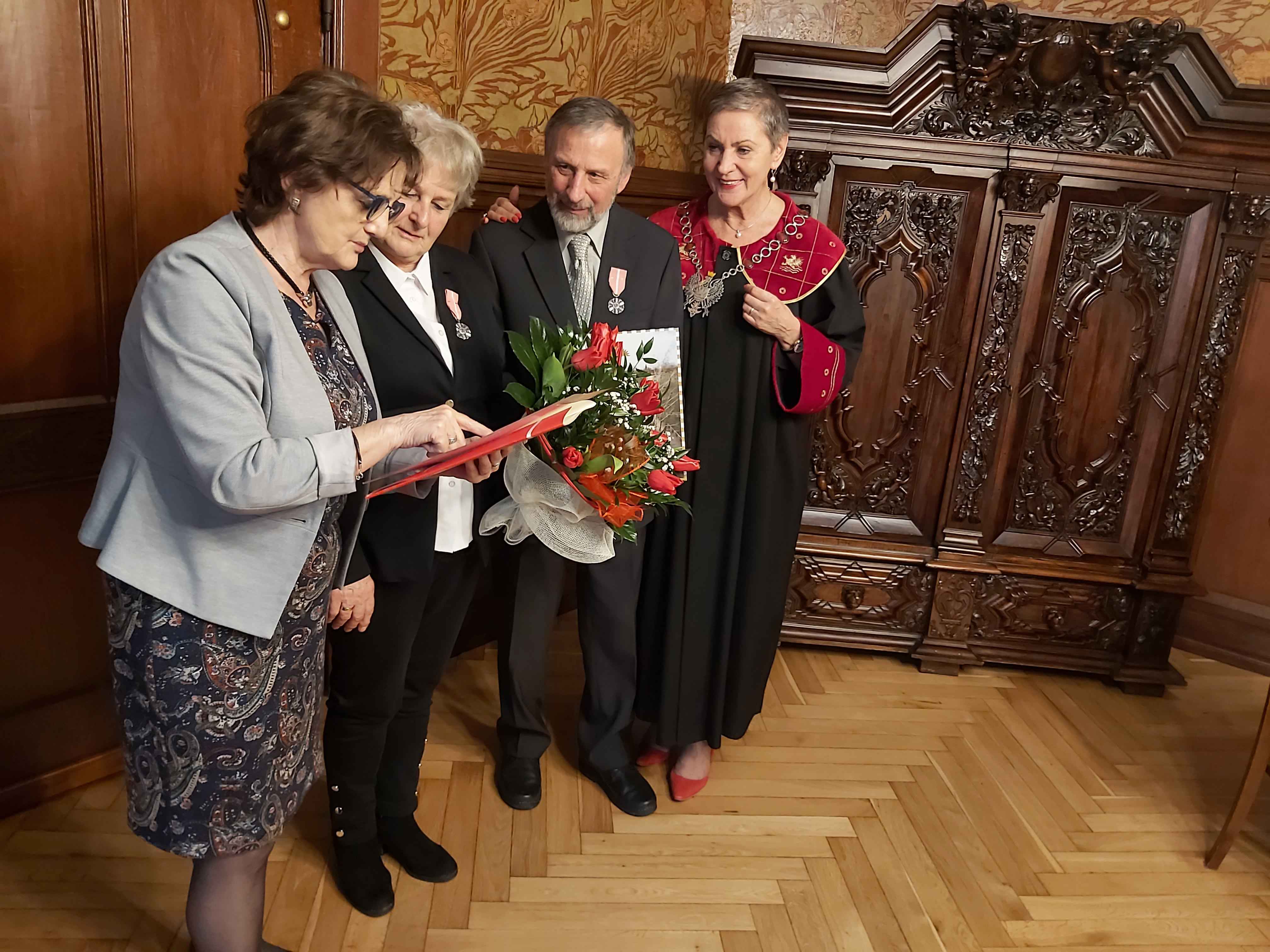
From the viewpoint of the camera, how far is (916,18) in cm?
354

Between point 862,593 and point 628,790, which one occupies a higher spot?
point 862,593

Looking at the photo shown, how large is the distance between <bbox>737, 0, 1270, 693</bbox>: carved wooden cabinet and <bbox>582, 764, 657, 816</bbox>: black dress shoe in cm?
108

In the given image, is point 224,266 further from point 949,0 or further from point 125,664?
point 949,0

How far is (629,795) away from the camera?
8.15ft

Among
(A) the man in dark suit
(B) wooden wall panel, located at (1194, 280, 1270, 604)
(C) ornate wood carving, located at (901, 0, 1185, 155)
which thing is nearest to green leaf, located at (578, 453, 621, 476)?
(A) the man in dark suit

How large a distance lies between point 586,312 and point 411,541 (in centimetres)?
67

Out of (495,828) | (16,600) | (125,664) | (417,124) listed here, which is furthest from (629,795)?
(417,124)

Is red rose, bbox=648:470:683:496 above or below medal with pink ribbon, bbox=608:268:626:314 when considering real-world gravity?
below

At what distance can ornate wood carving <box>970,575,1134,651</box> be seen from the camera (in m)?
3.38

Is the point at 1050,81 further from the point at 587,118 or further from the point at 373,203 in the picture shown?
the point at 373,203

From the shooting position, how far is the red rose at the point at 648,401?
1.85 meters

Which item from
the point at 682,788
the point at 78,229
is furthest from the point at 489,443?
the point at 682,788

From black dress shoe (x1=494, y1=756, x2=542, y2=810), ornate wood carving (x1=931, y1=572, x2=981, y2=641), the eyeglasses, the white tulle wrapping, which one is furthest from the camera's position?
ornate wood carving (x1=931, y1=572, x2=981, y2=641)

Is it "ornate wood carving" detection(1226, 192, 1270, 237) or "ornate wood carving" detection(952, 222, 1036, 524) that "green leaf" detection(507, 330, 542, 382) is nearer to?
"ornate wood carving" detection(952, 222, 1036, 524)
